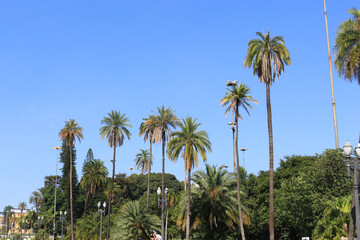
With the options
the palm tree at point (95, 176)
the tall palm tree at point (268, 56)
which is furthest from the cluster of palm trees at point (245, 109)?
the palm tree at point (95, 176)

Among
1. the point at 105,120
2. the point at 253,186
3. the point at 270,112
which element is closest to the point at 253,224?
the point at 253,186

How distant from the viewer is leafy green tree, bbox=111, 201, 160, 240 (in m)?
46.0

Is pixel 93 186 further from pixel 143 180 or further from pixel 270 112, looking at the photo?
pixel 270 112

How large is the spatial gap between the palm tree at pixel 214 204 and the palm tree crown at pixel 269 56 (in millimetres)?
15284

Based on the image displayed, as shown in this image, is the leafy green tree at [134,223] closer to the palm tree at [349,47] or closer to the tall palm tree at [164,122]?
the tall palm tree at [164,122]

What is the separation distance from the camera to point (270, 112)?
3394 cm

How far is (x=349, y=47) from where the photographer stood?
26.2m

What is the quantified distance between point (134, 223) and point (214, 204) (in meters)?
9.31

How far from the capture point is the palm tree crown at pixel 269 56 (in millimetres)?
34594

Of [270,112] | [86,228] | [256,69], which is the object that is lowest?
[86,228]

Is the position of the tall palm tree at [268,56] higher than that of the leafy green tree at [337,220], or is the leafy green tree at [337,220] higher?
the tall palm tree at [268,56]

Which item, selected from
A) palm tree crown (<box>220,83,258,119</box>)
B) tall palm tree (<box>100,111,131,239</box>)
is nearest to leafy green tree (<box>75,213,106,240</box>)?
tall palm tree (<box>100,111,131,239</box>)

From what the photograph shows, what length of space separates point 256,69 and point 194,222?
64.0 feet

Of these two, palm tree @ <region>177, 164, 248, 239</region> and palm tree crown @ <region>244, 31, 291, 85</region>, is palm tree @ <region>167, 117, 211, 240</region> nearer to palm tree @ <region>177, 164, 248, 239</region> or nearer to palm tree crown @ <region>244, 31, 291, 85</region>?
palm tree @ <region>177, 164, 248, 239</region>
